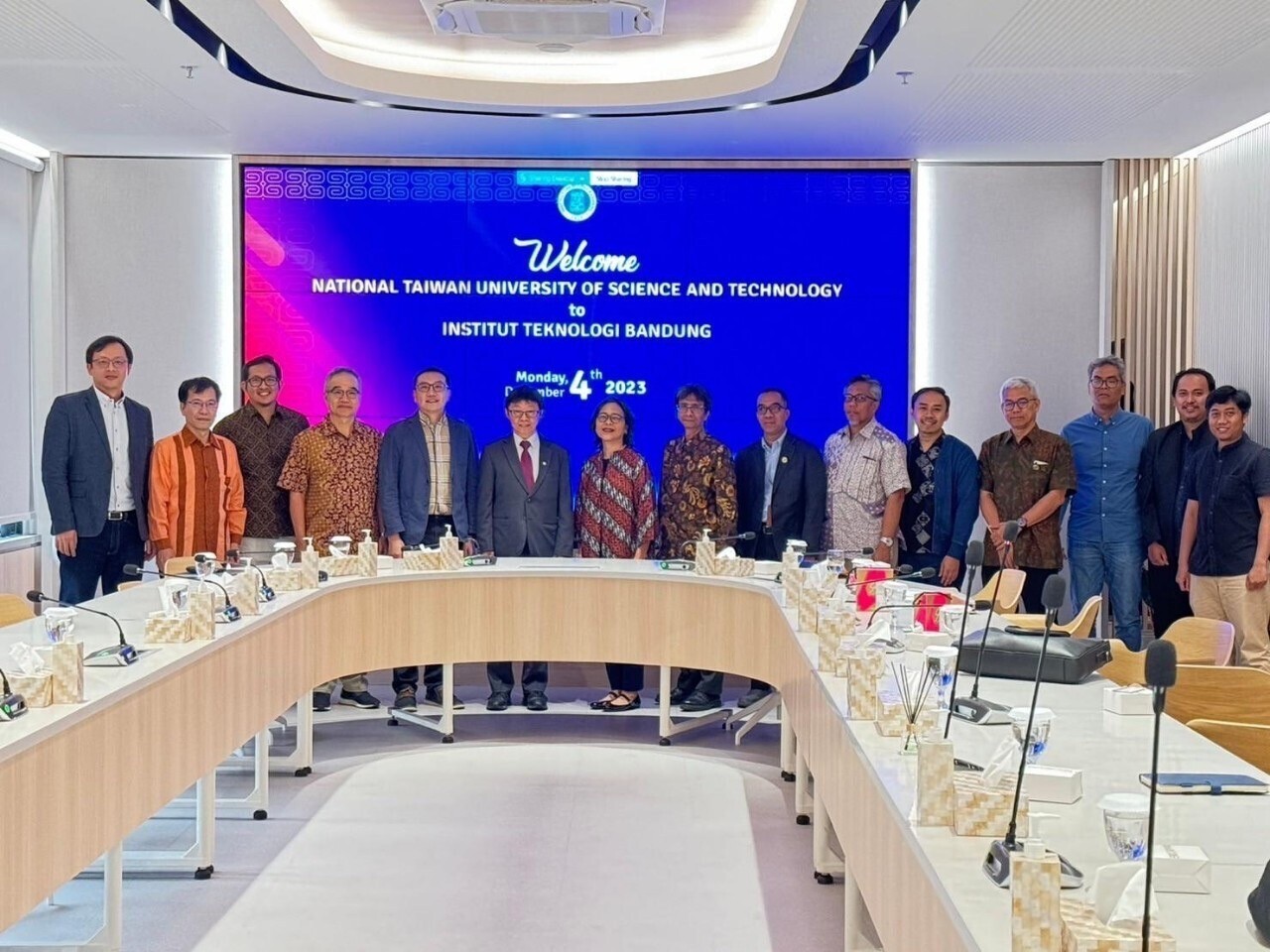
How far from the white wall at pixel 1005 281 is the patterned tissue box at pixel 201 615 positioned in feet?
16.5

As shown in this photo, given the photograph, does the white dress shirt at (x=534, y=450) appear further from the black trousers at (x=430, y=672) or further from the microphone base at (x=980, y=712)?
the microphone base at (x=980, y=712)

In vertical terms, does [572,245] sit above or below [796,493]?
above

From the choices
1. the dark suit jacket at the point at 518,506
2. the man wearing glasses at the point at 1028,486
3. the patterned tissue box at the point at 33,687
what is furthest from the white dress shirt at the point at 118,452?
the man wearing glasses at the point at 1028,486

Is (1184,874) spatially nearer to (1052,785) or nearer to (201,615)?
(1052,785)

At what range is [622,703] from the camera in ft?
23.1

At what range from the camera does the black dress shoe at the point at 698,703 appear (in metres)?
6.95

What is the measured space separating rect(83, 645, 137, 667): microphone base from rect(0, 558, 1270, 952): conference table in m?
0.06

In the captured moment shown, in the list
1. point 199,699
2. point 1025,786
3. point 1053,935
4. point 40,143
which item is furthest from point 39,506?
point 1053,935

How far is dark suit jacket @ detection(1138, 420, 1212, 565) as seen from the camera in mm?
7016

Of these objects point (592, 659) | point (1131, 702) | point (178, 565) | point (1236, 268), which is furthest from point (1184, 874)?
point (1236, 268)

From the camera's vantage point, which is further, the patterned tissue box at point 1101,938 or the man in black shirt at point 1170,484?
the man in black shirt at point 1170,484

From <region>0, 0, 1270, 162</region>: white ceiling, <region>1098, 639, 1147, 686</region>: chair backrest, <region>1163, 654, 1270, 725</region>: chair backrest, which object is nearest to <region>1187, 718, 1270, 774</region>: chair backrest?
<region>1163, 654, 1270, 725</region>: chair backrest

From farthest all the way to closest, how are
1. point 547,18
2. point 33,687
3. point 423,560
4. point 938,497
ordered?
point 938,497, point 423,560, point 547,18, point 33,687

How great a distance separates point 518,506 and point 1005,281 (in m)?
3.25
